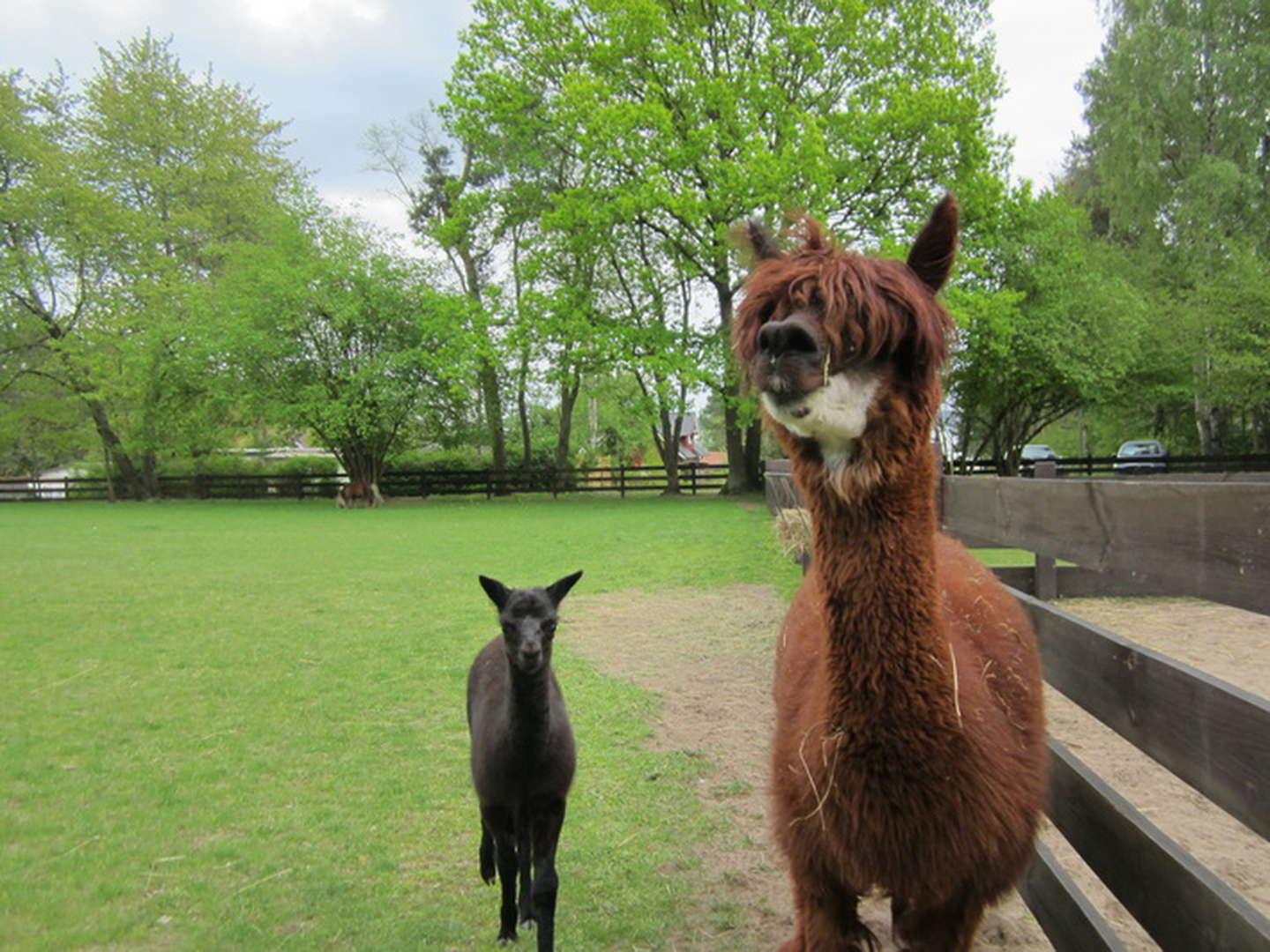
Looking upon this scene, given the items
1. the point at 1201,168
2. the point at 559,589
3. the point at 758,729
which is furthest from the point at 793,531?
the point at 1201,168

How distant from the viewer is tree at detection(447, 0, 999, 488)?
22.4 m

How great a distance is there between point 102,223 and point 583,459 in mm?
22258

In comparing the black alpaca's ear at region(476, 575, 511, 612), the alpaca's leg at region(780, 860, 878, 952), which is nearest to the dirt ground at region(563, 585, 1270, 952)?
the alpaca's leg at region(780, 860, 878, 952)

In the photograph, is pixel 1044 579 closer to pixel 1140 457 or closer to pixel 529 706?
pixel 529 706

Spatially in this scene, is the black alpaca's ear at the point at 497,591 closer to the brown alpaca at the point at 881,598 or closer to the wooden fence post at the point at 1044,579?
the brown alpaca at the point at 881,598

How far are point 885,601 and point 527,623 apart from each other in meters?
1.93

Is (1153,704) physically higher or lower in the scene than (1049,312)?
lower

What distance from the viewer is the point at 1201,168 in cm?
2409

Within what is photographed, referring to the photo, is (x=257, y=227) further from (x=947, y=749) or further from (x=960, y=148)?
(x=947, y=749)

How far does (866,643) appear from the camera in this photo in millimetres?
1888

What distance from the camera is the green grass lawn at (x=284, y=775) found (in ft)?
10.7

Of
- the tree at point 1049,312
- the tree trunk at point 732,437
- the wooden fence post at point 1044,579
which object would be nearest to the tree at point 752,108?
the tree trunk at point 732,437

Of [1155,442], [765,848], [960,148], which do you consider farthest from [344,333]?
[1155,442]

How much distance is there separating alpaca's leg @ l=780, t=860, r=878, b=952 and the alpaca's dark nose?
1365 millimetres
